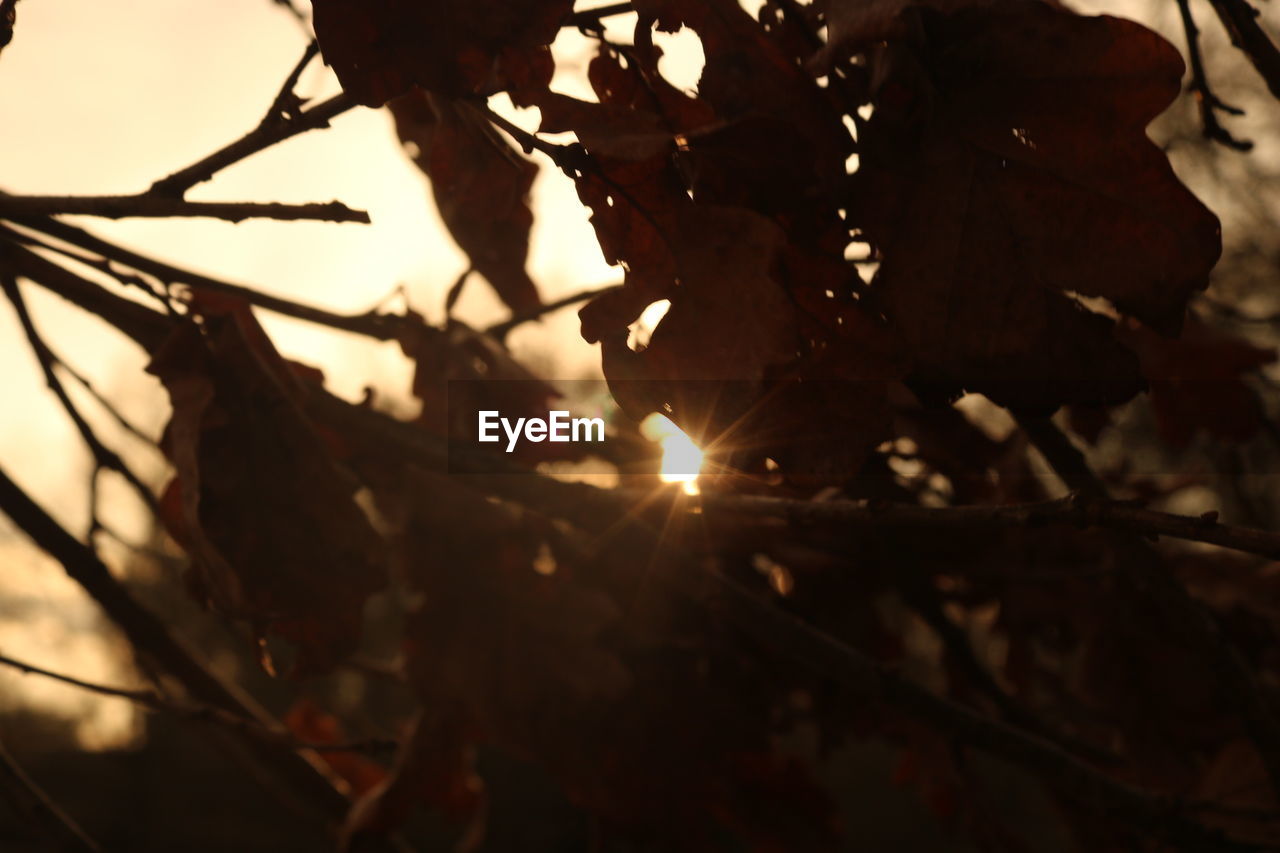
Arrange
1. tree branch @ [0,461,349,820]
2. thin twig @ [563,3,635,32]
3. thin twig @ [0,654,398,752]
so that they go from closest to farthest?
thin twig @ [563,3,635,32] < thin twig @ [0,654,398,752] < tree branch @ [0,461,349,820]

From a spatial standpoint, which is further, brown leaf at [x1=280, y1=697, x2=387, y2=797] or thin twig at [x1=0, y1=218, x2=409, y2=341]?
brown leaf at [x1=280, y1=697, x2=387, y2=797]

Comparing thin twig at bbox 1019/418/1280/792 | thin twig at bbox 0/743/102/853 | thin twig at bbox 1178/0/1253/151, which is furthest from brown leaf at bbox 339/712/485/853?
thin twig at bbox 1178/0/1253/151

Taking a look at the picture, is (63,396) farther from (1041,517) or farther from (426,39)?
(1041,517)

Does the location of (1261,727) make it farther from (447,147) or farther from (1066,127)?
Answer: (447,147)

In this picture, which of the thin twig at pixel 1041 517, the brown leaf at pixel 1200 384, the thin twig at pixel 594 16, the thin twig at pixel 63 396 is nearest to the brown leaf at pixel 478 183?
the thin twig at pixel 594 16

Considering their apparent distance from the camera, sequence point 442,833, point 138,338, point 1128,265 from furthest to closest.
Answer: point 442,833
point 138,338
point 1128,265

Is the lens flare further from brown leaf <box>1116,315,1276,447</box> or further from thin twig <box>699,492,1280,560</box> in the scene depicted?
brown leaf <box>1116,315,1276,447</box>

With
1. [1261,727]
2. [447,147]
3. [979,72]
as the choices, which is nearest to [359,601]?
[447,147]

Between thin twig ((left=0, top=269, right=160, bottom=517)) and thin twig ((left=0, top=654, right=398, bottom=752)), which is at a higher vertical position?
thin twig ((left=0, top=269, right=160, bottom=517))
